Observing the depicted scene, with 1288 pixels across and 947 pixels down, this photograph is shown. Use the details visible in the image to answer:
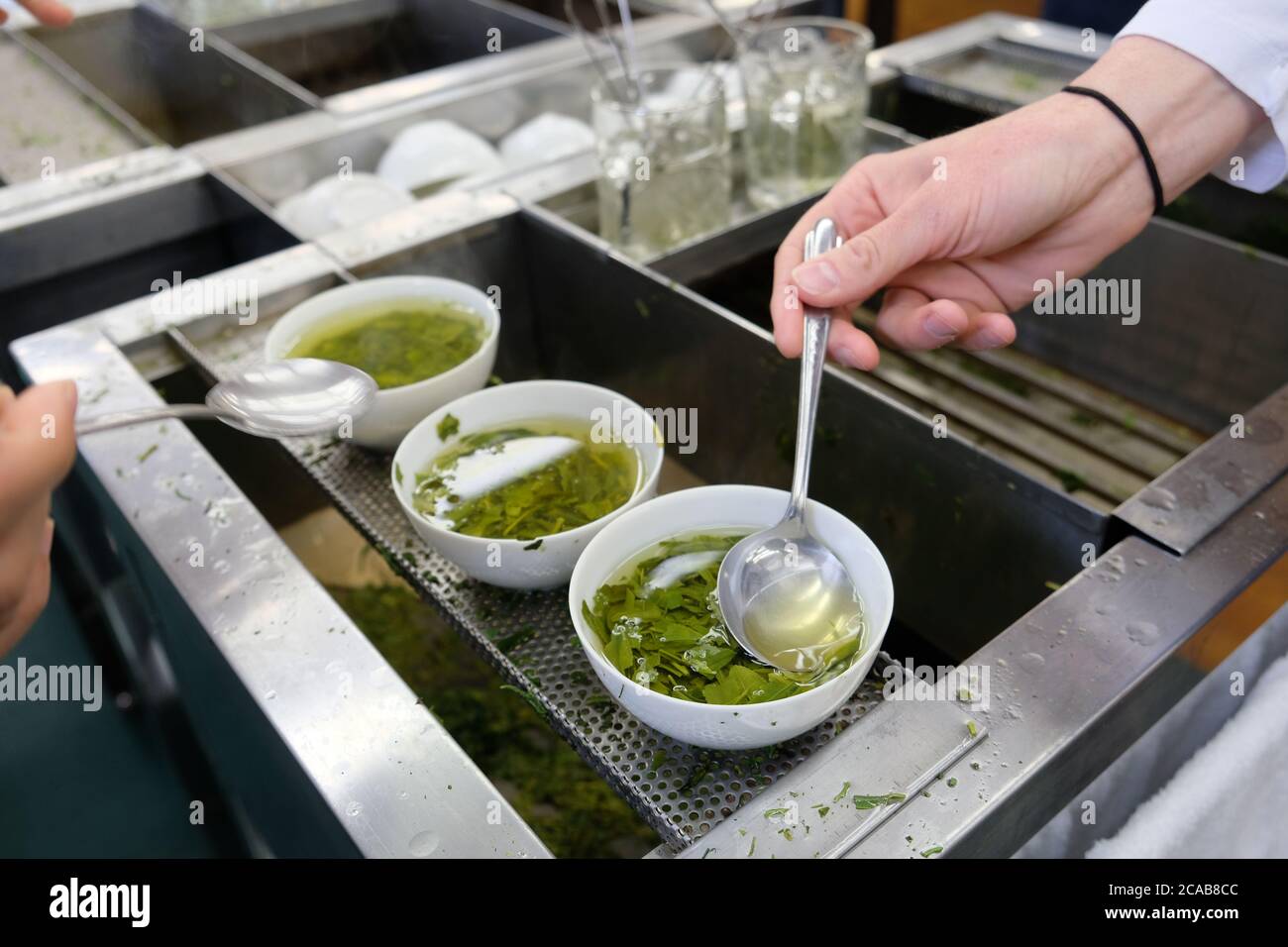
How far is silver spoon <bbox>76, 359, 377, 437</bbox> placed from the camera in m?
1.05

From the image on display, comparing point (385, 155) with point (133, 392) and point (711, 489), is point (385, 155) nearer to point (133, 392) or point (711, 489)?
point (133, 392)

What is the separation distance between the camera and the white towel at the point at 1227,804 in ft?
3.11

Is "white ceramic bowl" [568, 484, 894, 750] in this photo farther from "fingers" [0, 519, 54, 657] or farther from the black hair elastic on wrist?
the black hair elastic on wrist

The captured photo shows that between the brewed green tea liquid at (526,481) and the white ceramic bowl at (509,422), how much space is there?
1 centimetres

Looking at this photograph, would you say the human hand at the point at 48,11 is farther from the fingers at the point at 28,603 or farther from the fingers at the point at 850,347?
the fingers at the point at 850,347

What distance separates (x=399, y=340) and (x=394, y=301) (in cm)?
9

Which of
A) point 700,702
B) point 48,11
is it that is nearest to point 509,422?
point 700,702

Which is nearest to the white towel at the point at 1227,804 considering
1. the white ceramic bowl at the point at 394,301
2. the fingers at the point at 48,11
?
the white ceramic bowl at the point at 394,301

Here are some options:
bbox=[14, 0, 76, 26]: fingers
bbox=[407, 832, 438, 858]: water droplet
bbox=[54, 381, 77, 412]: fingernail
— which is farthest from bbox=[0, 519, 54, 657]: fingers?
bbox=[14, 0, 76, 26]: fingers

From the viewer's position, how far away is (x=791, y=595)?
0.89 meters

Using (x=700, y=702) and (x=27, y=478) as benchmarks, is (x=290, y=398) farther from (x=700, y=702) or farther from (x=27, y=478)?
(x=700, y=702)

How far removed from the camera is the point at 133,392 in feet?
4.08

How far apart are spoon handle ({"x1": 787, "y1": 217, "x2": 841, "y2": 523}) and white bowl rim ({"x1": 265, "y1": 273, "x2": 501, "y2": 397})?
1.26 ft

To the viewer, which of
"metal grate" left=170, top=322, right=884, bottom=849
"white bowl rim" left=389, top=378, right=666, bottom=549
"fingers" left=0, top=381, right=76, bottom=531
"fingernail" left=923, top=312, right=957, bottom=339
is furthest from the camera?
"fingernail" left=923, top=312, right=957, bottom=339
